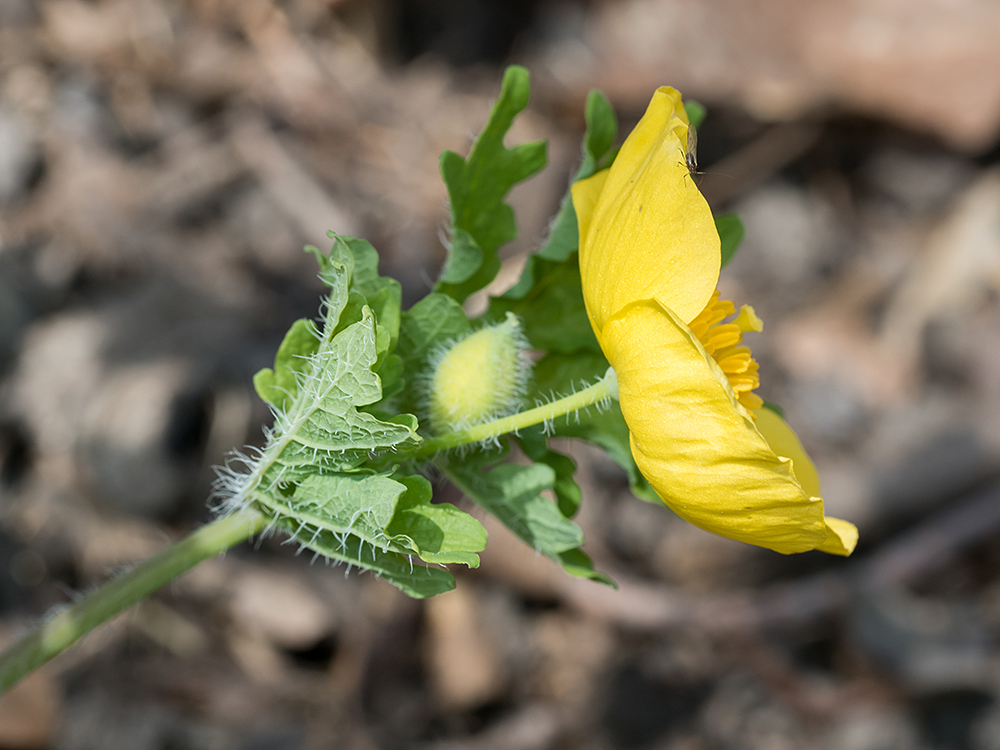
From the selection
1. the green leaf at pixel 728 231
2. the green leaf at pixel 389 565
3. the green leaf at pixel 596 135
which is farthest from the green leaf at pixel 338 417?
the green leaf at pixel 728 231

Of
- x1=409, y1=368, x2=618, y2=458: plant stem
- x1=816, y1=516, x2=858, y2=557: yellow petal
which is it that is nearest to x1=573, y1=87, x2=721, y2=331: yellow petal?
x1=409, y1=368, x2=618, y2=458: plant stem

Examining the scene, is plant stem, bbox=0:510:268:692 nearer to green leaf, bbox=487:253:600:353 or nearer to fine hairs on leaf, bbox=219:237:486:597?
fine hairs on leaf, bbox=219:237:486:597

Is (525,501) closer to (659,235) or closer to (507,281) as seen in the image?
(659,235)

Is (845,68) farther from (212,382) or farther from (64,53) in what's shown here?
(64,53)

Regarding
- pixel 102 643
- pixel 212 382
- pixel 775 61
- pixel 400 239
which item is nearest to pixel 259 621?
pixel 102 643

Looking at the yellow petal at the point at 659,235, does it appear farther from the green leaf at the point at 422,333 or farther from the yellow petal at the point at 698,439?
the green leaf at the point at 422,333

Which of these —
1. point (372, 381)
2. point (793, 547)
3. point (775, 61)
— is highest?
point (775, 61)

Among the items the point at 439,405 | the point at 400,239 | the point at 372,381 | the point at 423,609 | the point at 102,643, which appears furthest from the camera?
the point at 400,239

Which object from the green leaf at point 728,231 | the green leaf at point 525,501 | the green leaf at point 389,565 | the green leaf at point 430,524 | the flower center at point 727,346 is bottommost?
the green leaf at point 389,565

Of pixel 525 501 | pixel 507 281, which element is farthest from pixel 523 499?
pixel 507 281
